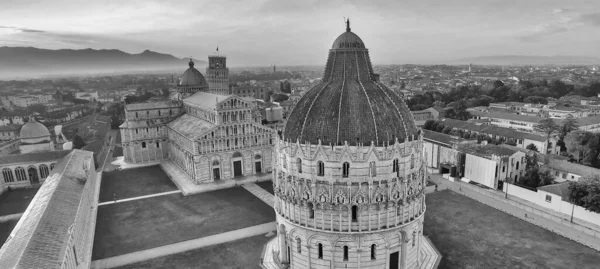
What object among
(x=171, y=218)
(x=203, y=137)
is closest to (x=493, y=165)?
(x=203, y=137)

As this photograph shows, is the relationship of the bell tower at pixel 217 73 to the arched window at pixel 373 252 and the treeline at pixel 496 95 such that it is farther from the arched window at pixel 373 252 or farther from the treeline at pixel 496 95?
the arched window at pixel 373 252

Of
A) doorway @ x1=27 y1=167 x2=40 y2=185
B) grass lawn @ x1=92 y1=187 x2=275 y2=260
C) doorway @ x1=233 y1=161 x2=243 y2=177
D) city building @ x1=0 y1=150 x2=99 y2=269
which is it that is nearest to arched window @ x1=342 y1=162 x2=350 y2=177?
grass lawn @ x1=92 y1=187 x2=275 y2=260

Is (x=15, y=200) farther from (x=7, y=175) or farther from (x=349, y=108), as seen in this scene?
(x=349, y=108)

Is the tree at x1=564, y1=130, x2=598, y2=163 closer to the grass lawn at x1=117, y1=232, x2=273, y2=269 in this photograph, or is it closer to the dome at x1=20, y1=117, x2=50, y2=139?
the grass lawn at x1=117, y1=232, x2=273, y2=269

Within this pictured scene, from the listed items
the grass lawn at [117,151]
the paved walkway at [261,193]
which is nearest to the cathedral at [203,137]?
the paved walkway at [261,193]

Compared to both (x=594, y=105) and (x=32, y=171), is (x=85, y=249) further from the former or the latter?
(x=594, y=105)

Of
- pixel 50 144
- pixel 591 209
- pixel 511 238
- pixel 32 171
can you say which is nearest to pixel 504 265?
pixel 511 238
